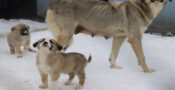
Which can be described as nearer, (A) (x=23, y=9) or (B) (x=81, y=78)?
(B) (x=81, y=78)

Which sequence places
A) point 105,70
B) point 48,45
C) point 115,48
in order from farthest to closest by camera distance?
point 115,48, point 105,70, point 48,45

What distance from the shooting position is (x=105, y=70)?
480 centimetres

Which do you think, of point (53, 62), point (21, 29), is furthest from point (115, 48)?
point (21, 29)

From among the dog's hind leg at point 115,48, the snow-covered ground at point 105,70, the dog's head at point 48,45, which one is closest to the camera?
the dog's head at point 48,45

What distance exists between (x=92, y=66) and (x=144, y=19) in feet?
3.48

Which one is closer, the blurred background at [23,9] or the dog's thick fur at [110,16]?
the dog's thick fur at [110,16]

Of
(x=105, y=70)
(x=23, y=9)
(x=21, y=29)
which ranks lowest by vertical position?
(x=23, y=9)

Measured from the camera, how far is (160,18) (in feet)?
24.8

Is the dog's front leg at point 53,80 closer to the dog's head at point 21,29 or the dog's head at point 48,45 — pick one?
the dog's head at point 48,45

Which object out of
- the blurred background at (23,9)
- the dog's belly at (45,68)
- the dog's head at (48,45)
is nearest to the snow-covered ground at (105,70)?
the dog's belly at (45,68)

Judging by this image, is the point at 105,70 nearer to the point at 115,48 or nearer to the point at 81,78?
the point at 115,48

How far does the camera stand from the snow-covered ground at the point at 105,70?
4141mm

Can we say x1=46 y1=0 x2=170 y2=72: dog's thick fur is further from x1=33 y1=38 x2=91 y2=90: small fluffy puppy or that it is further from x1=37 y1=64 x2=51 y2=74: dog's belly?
x1=37 y1=64 x2=51 y2=74: dog's belly

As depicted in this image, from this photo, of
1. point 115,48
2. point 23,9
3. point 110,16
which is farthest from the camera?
point 23,9
